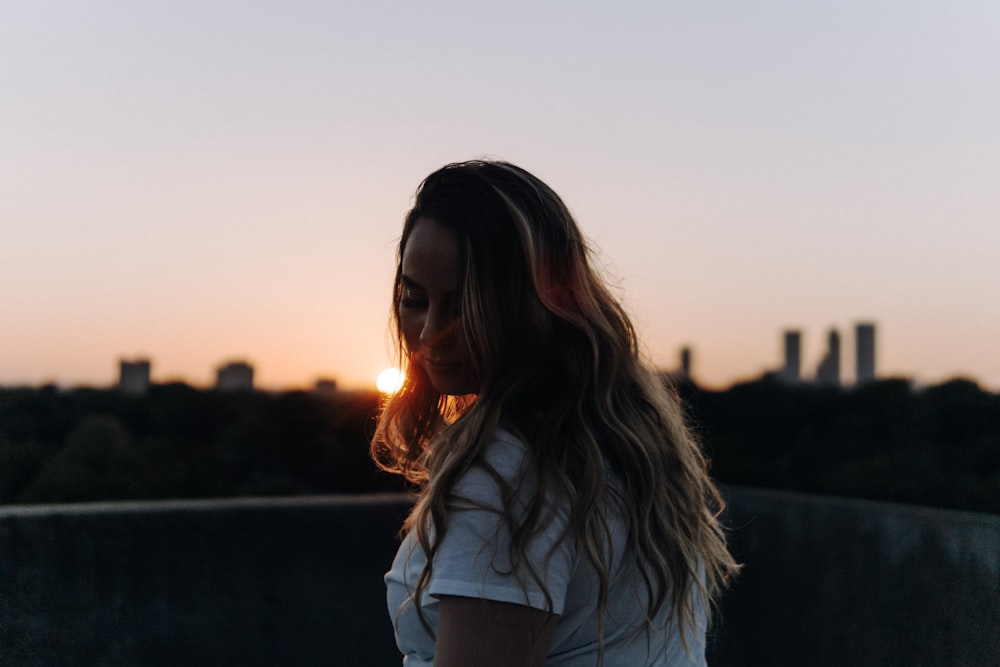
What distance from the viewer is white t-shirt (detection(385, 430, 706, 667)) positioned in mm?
1249

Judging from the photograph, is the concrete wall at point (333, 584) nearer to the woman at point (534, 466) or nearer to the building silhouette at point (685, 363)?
the woman at point (534, 466)

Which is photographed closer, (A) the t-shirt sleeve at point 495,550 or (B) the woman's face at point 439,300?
(A) the t-shirt sleeve at point 495,550

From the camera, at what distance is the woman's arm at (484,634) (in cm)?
125

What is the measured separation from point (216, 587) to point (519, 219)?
2.62 metres

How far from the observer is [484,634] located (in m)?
1.25

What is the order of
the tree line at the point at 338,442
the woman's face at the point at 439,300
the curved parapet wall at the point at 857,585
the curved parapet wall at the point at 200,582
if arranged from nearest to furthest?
the woman's face at the point at 439,300
the curved parapet wall at the point at 857,585
the curved parapet wall at the point at 200,582
the tree line at the point at 338,442

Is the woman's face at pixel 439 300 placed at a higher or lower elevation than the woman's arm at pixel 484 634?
higher

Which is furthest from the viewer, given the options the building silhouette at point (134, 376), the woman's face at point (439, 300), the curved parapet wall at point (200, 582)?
the building silhouette at point (134, 376)

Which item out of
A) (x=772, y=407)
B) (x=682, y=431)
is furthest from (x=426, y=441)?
(x=772, y=407)

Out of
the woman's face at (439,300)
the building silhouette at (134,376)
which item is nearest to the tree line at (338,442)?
the building silhouette at (134,376)

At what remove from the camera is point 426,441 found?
2.24 meters

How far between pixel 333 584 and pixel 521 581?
2.79 meters

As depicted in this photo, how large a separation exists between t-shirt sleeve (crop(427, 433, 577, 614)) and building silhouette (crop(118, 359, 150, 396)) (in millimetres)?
4991

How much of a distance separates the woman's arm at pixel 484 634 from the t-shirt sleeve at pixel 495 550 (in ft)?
0.06
